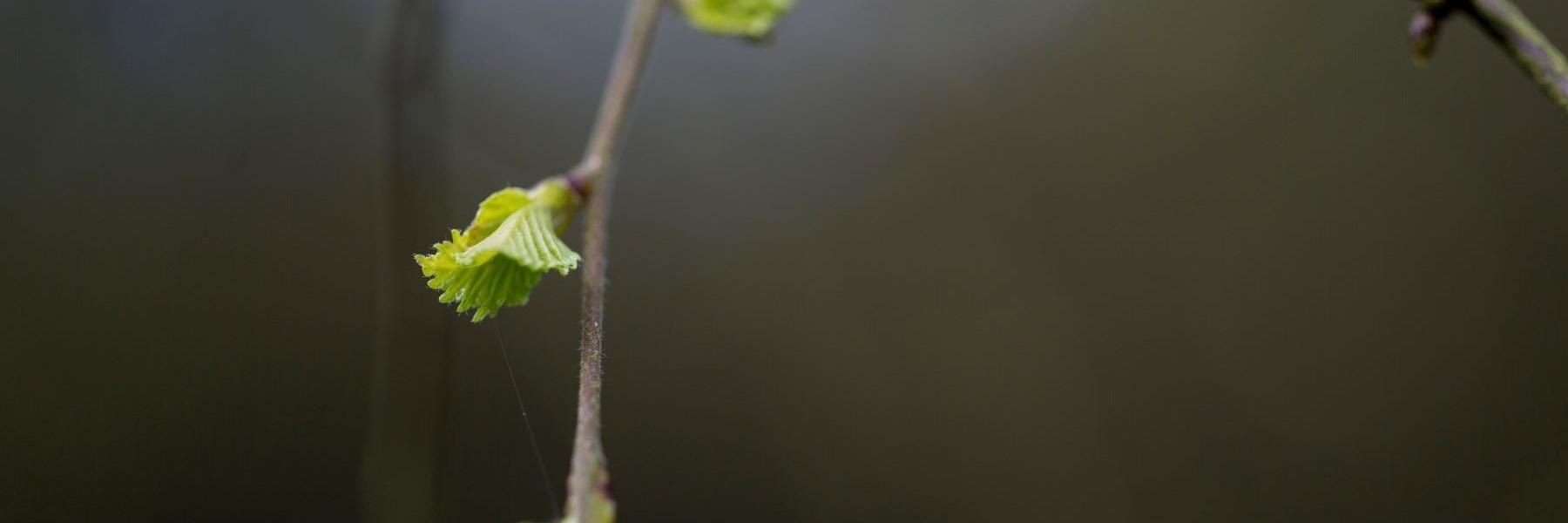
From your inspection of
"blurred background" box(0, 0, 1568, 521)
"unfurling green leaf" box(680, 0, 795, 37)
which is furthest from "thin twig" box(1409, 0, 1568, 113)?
"blurred background" box(0, 0, 1568, 521)

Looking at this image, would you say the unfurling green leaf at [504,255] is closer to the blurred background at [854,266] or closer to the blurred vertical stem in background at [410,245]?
the blurred vertical stem in background at [410,245]

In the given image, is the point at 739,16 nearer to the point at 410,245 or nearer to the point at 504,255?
the point at 504,255

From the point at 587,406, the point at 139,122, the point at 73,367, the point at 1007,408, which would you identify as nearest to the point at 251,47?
the point at 139,122

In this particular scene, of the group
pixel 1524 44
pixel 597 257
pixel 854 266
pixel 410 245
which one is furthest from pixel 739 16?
pixel 854 266

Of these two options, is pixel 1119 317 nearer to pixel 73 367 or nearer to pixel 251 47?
pixel 251 47

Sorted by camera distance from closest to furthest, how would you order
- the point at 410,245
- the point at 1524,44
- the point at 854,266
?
the point at 1524,44 < the point at 410,245 < the point at 854,266

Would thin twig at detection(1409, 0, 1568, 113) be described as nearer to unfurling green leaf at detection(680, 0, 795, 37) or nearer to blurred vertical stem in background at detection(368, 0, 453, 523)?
unfurling green leaf at detection(680, 0, 795, 37)

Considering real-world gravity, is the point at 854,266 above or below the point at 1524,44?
above
